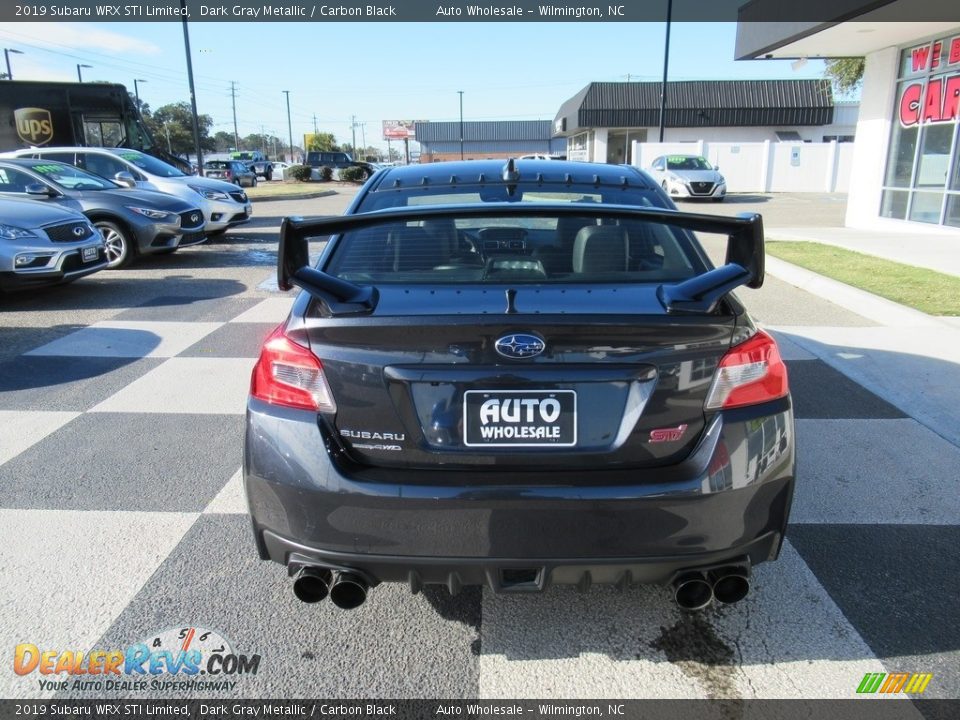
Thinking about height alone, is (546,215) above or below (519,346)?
above

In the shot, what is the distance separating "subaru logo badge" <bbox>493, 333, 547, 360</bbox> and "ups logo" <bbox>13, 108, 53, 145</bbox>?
781 inches

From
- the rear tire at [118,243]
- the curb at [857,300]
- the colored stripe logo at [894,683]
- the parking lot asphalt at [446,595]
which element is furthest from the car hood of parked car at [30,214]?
the curb at [857,300]

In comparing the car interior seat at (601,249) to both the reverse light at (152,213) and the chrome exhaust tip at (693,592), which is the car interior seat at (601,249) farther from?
the reverse light at (152,213)

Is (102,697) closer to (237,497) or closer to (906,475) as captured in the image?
(237,497)

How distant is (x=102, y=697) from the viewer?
2.30m

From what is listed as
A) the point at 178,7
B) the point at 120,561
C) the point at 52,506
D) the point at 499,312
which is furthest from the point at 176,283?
the point at 178,7

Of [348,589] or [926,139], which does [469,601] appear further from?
[926,139]

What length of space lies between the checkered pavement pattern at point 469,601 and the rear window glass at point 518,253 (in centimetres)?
122

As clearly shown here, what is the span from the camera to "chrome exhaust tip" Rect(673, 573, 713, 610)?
2189 millimetres

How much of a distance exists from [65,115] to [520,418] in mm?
19922

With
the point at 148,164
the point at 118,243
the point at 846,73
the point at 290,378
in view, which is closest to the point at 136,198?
the point at 118,243

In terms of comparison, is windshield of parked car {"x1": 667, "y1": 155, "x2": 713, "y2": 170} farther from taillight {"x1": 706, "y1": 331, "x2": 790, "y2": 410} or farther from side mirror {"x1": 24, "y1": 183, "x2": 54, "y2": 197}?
taillight {"x1": 706, "y1": 331, "x2": 790, "y2": 410}

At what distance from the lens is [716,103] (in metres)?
40.7

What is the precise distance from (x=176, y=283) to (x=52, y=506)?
256 inches
